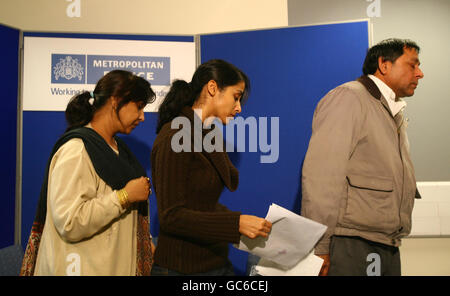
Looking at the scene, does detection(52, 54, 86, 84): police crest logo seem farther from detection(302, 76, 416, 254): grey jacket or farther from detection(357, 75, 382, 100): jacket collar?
detection(357, 75, 382, 100): jacket collar

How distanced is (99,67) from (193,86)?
1255mm

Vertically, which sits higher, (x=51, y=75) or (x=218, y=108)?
(x=51, y=75)

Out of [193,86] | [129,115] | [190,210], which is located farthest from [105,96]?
[190,210]

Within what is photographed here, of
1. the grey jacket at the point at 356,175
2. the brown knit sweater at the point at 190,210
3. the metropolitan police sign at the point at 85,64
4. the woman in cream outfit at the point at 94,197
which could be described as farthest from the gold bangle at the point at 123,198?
the metropolitan police sign at the point at 85,64

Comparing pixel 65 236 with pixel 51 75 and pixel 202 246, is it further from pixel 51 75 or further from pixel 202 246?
pixel 51 75

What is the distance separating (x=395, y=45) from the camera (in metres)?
1.88

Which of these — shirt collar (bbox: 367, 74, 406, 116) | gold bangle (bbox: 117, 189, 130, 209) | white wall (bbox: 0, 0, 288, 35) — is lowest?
gold bangle (bbox: 117, 189, 130, 209)

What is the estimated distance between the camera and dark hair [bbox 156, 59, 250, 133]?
4.68ft

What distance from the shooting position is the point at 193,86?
150cm

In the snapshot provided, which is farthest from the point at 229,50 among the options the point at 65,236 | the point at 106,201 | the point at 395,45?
the point at 65,236

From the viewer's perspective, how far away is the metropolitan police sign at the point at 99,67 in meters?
2.42

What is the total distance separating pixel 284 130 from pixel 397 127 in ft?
2.64

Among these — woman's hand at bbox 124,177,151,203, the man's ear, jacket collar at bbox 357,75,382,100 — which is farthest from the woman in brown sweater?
the man's ear

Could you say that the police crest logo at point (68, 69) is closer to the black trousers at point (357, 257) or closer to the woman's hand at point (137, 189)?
the woman's hand at point (137, 189)
